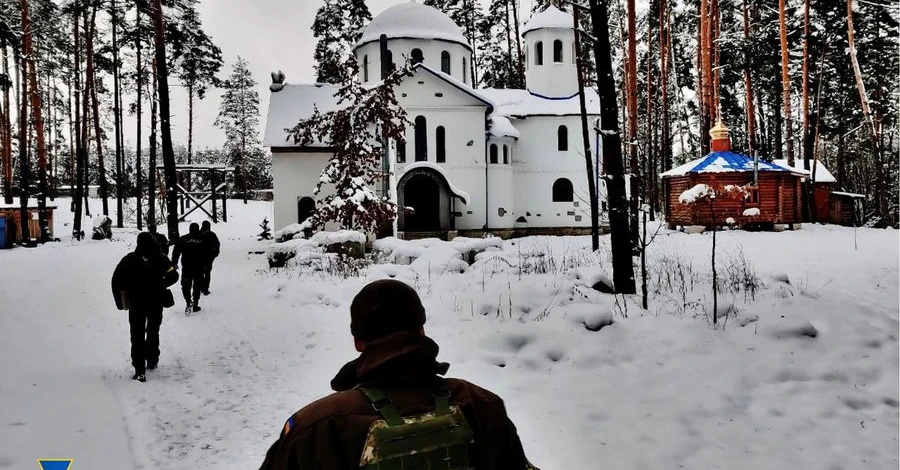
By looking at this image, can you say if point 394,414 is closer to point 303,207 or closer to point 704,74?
point 704,74

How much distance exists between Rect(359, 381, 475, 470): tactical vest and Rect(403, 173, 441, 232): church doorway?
26.5 meters

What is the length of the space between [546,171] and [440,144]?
238 inches

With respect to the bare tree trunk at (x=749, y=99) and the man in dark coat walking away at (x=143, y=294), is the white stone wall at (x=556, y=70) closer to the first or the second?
the bare tree trunk at (x=749, y=99)

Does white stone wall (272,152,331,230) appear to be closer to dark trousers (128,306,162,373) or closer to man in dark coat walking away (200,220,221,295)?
man in dark coat walking away (200,220,221,295)

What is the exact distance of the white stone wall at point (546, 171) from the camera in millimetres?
30656

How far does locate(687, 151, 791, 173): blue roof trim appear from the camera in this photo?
2361 centimetres

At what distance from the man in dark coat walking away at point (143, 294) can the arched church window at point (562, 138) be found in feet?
84.8

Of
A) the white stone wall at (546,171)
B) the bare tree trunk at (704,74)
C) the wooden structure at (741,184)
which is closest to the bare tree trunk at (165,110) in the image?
the white stone wall at (546,171)

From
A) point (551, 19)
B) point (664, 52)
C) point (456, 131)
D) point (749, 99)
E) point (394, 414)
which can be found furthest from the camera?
point (551, 19)

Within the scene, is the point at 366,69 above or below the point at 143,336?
above

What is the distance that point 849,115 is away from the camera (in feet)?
97.0

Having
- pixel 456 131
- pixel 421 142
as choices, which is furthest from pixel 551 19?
pixel 421 142

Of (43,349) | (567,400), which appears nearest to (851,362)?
A: (567,400)

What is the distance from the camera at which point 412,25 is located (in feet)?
102
